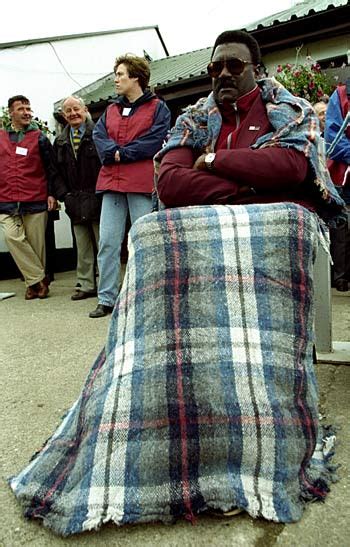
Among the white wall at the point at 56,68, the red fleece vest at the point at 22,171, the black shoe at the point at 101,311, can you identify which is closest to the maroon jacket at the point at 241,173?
the black shoe at the point at 101,311

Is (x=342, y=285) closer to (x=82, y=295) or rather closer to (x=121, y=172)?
(x=121, y=172)

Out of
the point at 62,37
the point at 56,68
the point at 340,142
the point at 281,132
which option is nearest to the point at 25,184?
the point at 340,142

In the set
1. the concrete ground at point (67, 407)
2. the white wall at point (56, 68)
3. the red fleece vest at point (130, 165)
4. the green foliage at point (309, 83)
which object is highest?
the white wall at point (56, 68)

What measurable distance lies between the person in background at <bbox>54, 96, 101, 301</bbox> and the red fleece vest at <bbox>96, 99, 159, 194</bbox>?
2.94 ft

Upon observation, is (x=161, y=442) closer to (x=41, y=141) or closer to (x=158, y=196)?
(x=158, y=196)

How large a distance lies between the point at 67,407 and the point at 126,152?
2.51 metres

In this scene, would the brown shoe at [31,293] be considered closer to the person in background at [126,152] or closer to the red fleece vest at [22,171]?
the red fleece vest at [22,171]

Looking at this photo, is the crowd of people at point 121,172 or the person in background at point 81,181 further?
the person in background at point 81,181

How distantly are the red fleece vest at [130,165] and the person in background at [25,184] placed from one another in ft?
5.12

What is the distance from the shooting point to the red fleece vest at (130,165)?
16.0 ft

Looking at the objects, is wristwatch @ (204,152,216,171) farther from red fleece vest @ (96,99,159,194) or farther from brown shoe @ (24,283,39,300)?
brown shoe @ (24,283,39,300)

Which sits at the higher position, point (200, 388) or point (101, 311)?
point (200, 388)

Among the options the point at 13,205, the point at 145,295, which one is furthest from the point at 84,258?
the point at 145,295

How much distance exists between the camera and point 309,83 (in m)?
6.49
